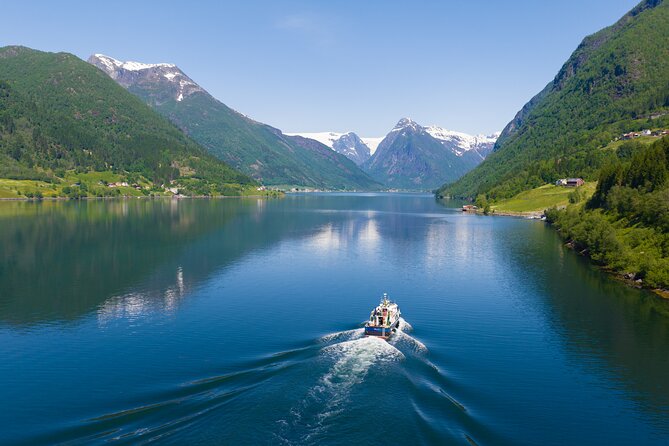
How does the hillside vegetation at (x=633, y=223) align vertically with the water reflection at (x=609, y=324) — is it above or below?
above

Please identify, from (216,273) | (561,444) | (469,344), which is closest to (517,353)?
(469,344)

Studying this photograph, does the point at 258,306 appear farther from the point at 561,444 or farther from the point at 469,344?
the point at 561,444

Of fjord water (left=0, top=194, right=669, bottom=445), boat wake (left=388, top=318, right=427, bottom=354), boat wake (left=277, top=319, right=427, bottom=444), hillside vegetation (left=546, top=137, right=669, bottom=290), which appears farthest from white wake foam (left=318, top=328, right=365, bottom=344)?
hillside vegetation (left=546, top=137, right=669, bottom=290)

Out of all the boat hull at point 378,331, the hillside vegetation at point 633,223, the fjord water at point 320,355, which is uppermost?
the hillside vegetation at point 633,223

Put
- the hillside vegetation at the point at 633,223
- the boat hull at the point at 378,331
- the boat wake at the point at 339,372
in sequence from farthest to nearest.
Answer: the hillside vegetation at the point at 633,223
the boat hull at the point at 378,331
the boat wake at the point at 339,372

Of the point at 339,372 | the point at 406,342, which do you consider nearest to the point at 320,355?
the point at 339,372

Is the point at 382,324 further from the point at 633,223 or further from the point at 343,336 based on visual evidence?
the point at 633,223

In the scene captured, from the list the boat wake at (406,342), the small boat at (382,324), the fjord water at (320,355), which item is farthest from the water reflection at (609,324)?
the small boat at (382,324)

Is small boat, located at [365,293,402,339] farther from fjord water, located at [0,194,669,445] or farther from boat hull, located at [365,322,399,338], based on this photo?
fjord water, located at [0,194,669,445]

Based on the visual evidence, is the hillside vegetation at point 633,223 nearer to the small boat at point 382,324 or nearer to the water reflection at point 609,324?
the water reflection at point 609,324

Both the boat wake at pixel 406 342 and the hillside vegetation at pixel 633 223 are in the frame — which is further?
the hillside vegetation at pixel 633 223
